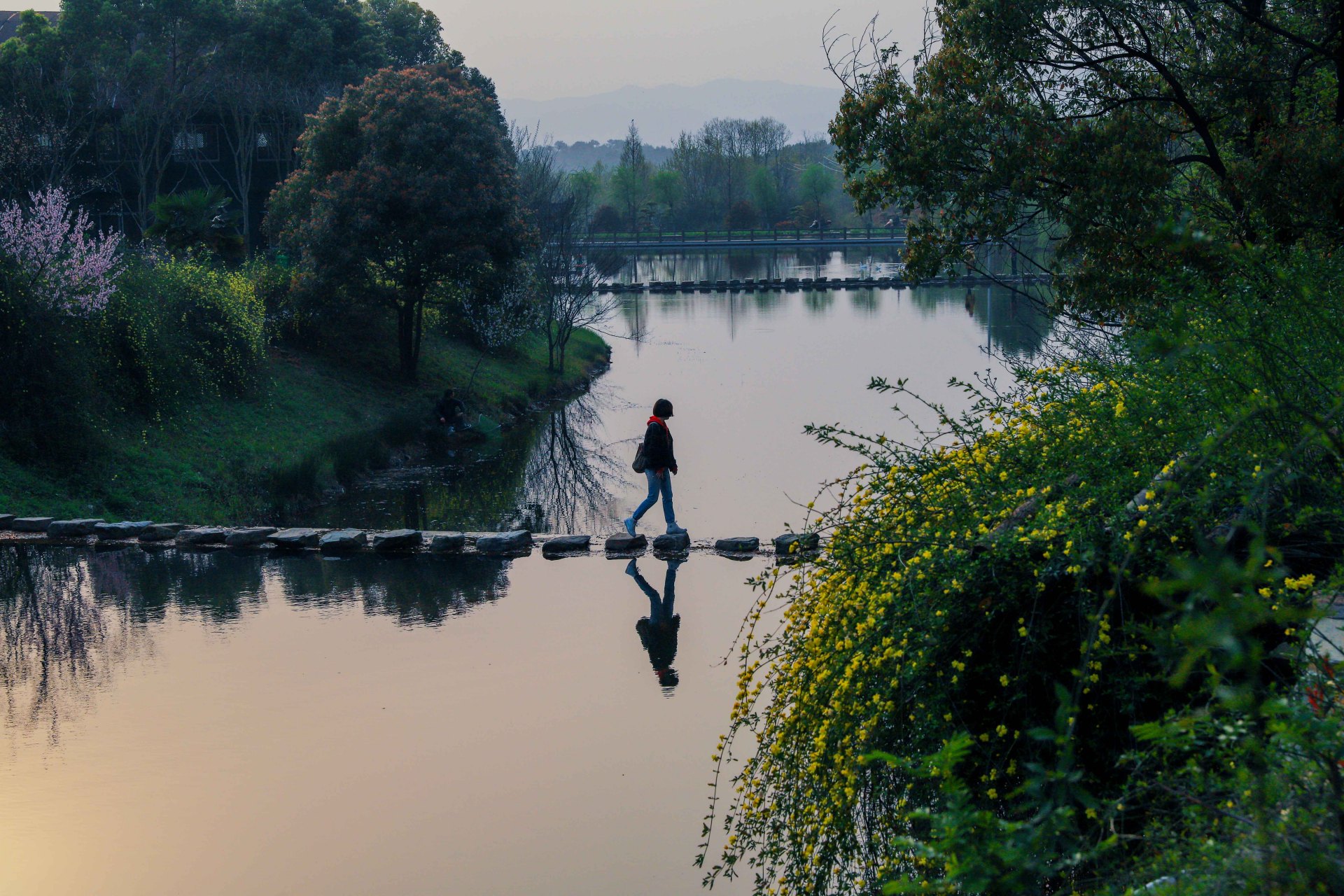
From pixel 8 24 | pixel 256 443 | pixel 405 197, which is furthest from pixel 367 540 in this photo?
pixel 8 24

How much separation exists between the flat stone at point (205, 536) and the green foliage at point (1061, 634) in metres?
9.72

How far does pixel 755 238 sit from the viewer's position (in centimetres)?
10538

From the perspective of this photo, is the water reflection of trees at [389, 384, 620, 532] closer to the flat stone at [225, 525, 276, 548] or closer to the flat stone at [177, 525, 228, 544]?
the flat stone at [225, 525, 276, 548]

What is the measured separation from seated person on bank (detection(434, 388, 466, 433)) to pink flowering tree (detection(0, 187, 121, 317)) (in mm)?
6775

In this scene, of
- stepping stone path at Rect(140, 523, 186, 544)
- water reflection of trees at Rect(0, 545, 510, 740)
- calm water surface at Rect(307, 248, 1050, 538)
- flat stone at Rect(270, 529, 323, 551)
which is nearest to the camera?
water reflection of trees at Rect(0, 545, 510, 740)

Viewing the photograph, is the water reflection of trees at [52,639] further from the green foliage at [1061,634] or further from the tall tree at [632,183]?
the tall tree at [632,183]

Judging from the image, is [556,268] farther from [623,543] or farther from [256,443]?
[623,543]

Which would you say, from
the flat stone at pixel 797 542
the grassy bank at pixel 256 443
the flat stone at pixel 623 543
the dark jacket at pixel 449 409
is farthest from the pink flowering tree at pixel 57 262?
the flat stone at pixel 797 542

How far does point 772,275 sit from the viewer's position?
6925 cm

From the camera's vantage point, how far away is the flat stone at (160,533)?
14281mm

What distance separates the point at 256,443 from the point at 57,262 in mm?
4190

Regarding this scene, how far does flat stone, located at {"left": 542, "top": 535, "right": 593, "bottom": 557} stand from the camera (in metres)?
13.6

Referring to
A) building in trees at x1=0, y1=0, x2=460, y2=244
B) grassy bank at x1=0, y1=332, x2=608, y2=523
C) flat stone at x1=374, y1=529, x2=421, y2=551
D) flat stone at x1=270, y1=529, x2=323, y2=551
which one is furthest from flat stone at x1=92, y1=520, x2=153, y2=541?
building in trees at x1=0, y1=0, x2=460, y2=244

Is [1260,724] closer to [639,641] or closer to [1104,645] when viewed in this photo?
[1104,645]
